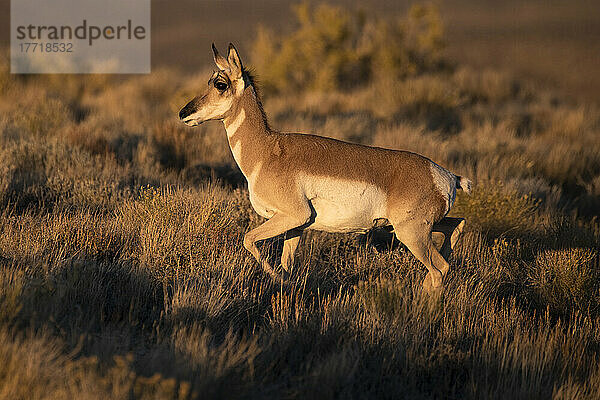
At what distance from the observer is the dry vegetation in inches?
169

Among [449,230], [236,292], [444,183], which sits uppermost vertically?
[444,183]

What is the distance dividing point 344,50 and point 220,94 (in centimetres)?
1828

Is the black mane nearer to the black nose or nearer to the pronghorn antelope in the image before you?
the pronghorn antelope

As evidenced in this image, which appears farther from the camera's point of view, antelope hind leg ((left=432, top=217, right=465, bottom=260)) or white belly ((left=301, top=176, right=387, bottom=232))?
antelope hind leg ((left=432, top=217, right=465, bottom=260))

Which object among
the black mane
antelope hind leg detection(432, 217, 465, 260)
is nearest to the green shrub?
the black mane

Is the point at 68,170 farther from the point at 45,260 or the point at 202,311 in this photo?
the point at 202,311

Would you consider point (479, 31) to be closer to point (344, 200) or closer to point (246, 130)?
point (246, 130)

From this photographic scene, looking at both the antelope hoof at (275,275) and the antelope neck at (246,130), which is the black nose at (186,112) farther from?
the antelope hoof at (275,275)

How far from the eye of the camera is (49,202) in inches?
325

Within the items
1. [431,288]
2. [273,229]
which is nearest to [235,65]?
[273,229]

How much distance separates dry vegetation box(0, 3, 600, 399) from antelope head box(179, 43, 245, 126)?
1365 millimetres

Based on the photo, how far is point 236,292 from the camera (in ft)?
19.5

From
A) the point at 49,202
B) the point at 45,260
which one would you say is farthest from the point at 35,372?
the point at 49,202

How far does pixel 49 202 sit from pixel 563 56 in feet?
184
